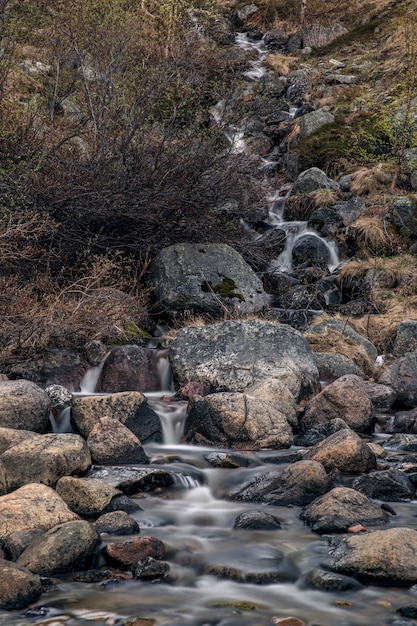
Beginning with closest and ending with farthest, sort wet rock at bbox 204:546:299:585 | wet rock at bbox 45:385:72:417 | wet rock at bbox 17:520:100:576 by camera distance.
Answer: wet rock at bbox 17:520:100:576, wet rock at bbox 204:546:299:585, wet rock at bbox 45:385:72:417

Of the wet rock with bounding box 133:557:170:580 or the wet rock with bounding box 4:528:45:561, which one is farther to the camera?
the wet rock with bounding box 4:528:45:561

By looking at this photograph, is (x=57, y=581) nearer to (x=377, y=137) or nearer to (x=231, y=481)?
(x=231, y=481)

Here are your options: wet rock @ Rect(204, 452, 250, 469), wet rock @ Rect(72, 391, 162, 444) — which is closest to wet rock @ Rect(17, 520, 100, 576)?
wet rock @ Rect(204, 452, 250, 469)

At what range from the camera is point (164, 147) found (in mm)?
13906

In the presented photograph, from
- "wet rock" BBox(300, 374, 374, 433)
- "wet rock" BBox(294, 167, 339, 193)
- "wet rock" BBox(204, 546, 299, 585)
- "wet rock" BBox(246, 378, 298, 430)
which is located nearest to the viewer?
"wet rock" BBox(204, 546, 299, 585)

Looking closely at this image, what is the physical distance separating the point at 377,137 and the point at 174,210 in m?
9.46

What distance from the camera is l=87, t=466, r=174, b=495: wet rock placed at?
6764 millimetres

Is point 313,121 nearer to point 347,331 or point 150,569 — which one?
point 347,331

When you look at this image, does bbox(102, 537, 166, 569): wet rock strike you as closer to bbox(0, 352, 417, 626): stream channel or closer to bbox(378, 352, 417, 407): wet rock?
bbox(0, 352, 417, 626): stream channel

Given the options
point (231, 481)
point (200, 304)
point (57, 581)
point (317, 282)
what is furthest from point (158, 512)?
point (317, 282)

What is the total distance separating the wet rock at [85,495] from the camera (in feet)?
19.9

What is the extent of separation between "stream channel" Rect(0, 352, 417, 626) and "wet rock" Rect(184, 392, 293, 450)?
3.01 feet

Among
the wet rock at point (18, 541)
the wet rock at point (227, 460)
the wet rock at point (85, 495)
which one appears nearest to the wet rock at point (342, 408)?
the wet rock at point (227, 460)

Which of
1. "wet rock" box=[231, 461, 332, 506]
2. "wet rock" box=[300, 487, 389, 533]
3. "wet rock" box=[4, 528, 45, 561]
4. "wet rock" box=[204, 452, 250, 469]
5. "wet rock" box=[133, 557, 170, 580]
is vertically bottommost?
"wet rock" box=[204, 452, 250, 469]
